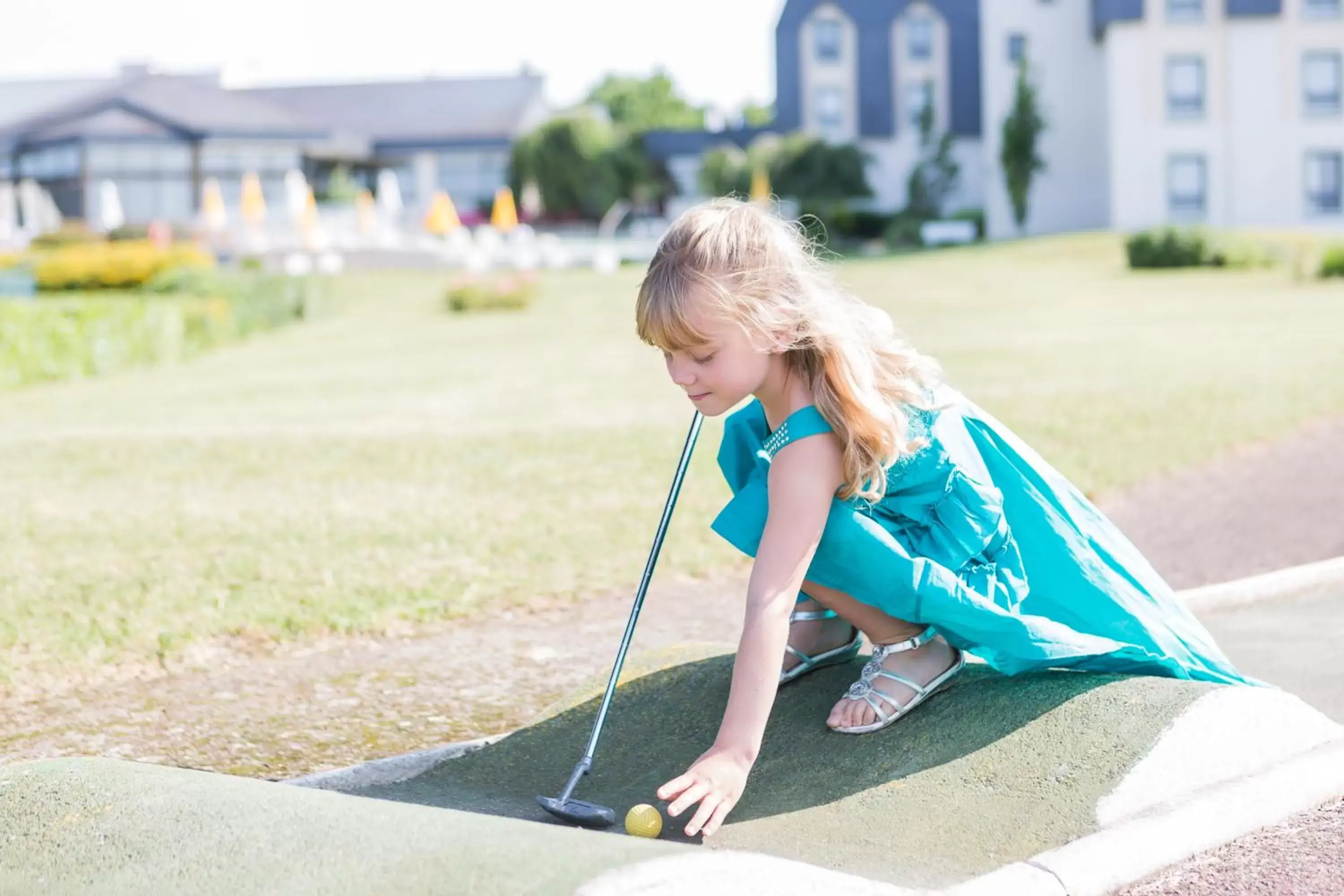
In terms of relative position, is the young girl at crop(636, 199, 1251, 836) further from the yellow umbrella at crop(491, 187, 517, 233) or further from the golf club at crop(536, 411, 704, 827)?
the yellow umbrella at crop(491, 187, 517, 233)

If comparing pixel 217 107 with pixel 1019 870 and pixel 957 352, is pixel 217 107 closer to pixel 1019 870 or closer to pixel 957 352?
pixel 957 352

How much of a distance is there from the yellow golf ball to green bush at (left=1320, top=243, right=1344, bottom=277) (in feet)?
84.7

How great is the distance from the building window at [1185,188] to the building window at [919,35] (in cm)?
1499

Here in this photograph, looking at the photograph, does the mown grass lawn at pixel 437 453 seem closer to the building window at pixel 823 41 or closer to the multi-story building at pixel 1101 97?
the multi-story building at pixel 1101 97

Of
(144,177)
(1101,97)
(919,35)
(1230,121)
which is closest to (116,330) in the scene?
(1230,121)

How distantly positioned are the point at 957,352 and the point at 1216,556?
410 inches

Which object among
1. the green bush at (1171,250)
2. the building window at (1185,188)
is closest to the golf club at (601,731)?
the green bush at (1171,250)

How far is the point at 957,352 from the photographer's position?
1692 centimetres

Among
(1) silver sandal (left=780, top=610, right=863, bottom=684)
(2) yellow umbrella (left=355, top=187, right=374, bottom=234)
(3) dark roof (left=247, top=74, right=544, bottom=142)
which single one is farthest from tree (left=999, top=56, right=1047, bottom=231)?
(1) silver sandal (left=780, top=610, right=863, bottom=684)

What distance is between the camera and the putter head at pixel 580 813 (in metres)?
3.12

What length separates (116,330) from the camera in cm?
2052

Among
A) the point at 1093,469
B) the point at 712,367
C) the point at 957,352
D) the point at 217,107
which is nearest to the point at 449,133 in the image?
the point at 217,107

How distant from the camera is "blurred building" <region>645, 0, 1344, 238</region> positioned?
39.9 metres

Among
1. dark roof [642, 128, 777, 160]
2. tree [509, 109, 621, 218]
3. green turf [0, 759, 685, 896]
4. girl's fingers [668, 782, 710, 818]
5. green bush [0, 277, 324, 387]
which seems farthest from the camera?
dark roof [642, 128, 777, 160]
